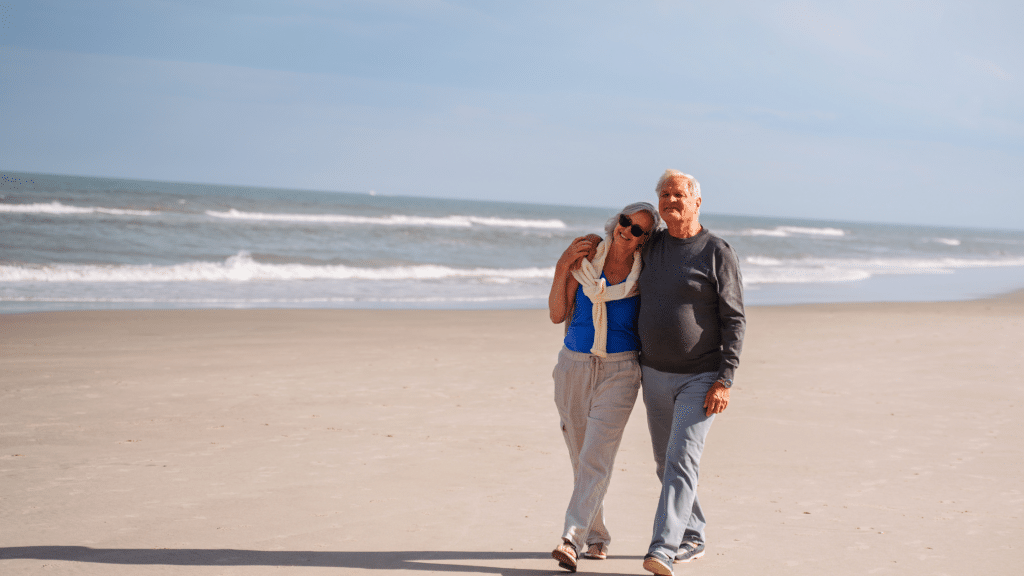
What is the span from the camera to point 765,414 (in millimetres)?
6301

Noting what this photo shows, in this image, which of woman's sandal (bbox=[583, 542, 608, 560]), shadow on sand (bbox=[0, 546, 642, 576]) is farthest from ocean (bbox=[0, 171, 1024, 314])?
woman's sandal (bbox=[583, 542, 608, 560])

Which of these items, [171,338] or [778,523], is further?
[171,338]

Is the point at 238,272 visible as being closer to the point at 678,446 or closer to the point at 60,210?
the point at 678,446

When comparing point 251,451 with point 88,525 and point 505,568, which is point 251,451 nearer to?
point 88,525

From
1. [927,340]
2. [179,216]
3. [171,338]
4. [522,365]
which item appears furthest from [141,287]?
[179,216]

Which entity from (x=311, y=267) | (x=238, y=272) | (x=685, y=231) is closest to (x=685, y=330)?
(x=685, y=231)

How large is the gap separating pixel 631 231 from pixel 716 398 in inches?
30.7

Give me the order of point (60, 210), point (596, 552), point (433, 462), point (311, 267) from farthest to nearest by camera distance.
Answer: point (60, 210) < point (311, 267) < point (433, 462) < point (596, 552)

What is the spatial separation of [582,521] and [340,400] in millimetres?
3550

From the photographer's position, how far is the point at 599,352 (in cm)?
339

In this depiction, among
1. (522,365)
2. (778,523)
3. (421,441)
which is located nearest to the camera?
(778,523)

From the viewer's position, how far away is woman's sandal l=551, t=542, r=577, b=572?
328 cm

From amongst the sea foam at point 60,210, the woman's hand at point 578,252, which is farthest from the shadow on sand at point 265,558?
the sea foam at point 60,210

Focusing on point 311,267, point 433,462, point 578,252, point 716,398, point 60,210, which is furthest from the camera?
point 60,210
